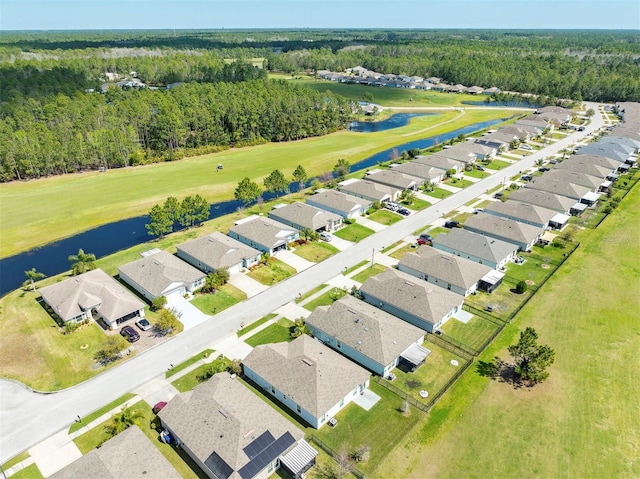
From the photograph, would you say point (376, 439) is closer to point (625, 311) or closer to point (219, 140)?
point (625, 311)

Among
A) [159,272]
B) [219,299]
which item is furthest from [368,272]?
[159,272]

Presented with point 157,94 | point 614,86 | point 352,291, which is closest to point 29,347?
point 352,291

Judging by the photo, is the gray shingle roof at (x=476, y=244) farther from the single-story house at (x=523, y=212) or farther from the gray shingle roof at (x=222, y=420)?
the gray shingle roof at (x=222, y=420)

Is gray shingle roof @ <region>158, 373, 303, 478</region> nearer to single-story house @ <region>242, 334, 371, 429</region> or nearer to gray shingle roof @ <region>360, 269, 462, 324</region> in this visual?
single-story house @ <region>242, 334, 371, 429</region>

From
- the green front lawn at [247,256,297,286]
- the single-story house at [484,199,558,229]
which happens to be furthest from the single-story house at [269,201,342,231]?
the single-story house at [484,199,558,229]

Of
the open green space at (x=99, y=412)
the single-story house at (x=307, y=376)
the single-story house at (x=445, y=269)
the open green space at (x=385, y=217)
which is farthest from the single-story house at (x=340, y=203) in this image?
the open green space at (x=99, y=412)

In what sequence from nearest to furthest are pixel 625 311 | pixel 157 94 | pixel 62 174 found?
pixel 625 311, pixel 62 174, pixel 157 94

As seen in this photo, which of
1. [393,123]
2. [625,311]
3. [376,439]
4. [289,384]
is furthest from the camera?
[393,123]
